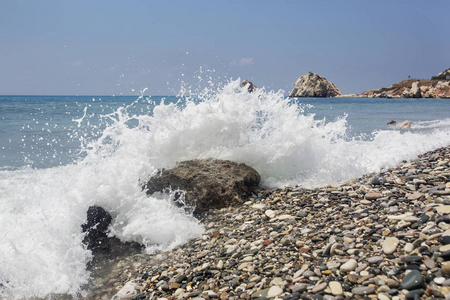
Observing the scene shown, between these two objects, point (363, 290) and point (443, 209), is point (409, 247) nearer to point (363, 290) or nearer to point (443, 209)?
point (363, 290)

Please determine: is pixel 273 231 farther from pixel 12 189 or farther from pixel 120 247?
pixel 12 189

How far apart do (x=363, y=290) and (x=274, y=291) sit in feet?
2.27

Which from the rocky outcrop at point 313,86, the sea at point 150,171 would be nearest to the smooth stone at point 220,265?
the sea at point 150,171

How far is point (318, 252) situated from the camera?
339 centimetres

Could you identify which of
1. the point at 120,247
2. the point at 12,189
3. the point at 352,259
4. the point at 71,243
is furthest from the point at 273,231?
the point at 12,189

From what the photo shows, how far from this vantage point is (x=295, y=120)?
7.07m

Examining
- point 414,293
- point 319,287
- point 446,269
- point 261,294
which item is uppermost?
point 446,269

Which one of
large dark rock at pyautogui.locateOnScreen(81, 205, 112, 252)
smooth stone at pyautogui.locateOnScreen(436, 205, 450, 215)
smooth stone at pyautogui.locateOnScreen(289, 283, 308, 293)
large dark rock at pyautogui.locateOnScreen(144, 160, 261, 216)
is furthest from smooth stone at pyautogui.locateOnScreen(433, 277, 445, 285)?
large dark rock at pyautogui.locateOnScreen(81, 205, 112, 252)

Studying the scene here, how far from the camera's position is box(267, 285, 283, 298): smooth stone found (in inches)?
113

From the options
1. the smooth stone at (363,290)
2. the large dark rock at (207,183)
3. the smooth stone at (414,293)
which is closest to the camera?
the smooth stone at (414,293)

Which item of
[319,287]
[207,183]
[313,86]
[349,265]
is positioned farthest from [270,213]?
[313,86]

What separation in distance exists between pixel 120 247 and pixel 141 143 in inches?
82.1

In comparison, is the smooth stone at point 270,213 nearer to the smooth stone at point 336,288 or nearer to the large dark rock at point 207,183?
the large dark rock at point 207,183

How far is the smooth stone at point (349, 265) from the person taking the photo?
2.93 meters
